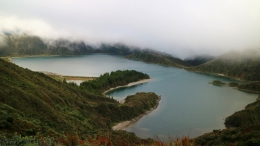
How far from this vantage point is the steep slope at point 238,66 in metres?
136

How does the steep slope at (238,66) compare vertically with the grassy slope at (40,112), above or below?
above

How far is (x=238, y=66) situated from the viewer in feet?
493

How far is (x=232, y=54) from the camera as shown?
577 feet

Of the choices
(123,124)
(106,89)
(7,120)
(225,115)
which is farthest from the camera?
(106,89)

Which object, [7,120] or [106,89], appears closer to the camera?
[7,120]

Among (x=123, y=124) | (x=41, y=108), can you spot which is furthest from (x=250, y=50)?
(x=41, y=108)

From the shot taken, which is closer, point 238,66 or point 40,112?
point 40,112

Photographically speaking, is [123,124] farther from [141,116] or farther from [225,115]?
[225,115]

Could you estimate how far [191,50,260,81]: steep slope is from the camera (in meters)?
136

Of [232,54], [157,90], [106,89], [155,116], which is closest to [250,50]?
[232,54]

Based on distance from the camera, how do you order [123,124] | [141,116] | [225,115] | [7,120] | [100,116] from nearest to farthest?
[7,120] → [100,116] → [123,124] → [141,116] → [225,115]

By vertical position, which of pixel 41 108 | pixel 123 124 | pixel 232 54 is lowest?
pixel 123 124

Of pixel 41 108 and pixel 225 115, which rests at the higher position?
pixel 41 108

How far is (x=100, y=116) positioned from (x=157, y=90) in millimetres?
47575
